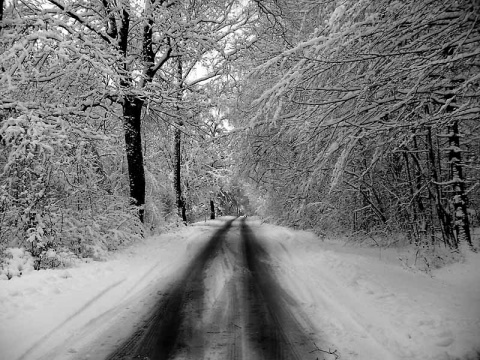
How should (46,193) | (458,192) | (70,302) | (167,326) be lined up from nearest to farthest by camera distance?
(167,326) < (70,302) < (46,193) < (458,192)

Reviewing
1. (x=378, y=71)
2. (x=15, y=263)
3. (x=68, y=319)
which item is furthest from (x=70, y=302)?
(x=378, y=71)

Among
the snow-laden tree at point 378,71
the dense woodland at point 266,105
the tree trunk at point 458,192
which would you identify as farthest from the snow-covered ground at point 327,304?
the snow-laden tree at point 378,71

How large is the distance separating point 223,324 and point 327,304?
1.89m

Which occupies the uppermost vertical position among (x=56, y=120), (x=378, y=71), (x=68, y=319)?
(x=56, y=120)

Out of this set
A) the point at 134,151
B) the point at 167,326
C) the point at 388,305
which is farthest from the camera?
the point at 134,151

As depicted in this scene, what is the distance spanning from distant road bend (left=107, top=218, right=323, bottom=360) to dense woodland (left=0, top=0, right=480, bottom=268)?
7.63 feet

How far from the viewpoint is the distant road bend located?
12.8 feet

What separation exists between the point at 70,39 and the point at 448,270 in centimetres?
1025

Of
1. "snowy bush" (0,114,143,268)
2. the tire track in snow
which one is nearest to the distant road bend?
the tire track in snow

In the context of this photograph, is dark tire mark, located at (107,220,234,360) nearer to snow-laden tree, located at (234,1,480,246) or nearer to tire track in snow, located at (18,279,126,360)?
tire track in snow, located at (18,279,126,360)

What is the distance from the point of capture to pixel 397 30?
14.6 ft

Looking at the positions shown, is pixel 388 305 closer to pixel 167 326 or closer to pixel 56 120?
pixel 167 326

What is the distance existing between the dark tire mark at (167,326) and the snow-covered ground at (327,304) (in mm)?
251

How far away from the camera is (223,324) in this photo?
15.6ft
